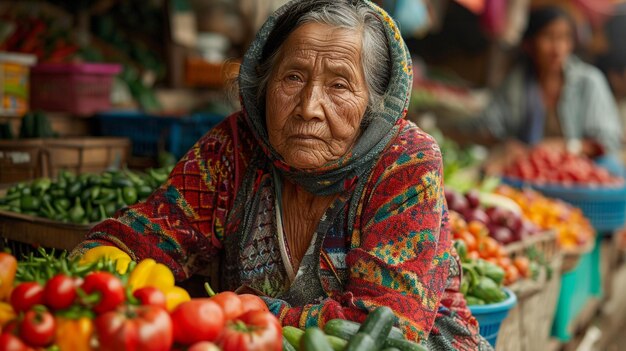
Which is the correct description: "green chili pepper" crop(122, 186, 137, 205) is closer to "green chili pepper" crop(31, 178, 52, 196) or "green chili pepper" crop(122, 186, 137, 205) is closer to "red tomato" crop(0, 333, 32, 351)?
"green chili pepper" crop(31, 178, 52, 196)

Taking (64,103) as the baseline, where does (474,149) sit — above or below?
below

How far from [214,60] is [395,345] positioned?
5.50 m

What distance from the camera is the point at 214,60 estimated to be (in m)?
6.90

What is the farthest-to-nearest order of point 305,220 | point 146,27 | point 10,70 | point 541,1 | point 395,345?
point 541,1
point 146,27
point 10,70
point 305,220
point 395,345

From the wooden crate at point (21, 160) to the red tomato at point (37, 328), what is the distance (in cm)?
258

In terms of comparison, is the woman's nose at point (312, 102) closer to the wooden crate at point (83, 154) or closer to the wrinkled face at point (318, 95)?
the wrinkled face at point (318, 95)

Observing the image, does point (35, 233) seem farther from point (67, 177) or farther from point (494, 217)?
point (494, 217)

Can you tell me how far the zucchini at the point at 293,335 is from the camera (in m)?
1.77

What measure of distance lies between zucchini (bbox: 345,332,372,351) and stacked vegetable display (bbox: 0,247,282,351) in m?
0.20

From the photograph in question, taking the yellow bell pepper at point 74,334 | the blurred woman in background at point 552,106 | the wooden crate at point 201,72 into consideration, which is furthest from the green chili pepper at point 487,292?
the wooden crate at point 201,72

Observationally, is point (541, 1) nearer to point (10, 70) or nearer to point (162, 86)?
point (162, 86)

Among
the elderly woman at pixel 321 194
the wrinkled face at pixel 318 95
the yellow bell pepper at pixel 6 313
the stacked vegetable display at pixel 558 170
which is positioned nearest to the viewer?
the yellow bell pepper at pixel 6 313

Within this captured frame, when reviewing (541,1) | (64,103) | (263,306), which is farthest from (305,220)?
(541,1)

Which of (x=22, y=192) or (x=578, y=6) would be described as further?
(x=578, y=6)
